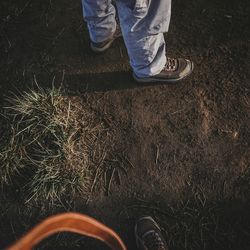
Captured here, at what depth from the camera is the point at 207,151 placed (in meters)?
2.53

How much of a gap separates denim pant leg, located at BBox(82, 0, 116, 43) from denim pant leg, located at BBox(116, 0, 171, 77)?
262mm

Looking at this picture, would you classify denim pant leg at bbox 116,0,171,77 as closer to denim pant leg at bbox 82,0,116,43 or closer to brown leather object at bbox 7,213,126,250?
denim pant leg at bbox 82,0,116,43

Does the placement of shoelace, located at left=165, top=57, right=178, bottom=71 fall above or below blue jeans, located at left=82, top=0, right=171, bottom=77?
below

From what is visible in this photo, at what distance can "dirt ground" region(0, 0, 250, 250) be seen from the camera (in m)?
2.44

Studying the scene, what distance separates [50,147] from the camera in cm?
255

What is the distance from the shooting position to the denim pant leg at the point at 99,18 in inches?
88.0

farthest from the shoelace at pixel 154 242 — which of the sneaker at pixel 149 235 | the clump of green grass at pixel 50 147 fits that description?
the clump of green grass at pixel 50 147

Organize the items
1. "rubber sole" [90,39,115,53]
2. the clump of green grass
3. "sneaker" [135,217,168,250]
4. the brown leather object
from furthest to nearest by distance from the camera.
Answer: "rubber sole" [90,39,115,53], the clump of green grass, "sneaker" [135,217,168,250], the brown leather object

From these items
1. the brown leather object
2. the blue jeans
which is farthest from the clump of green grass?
the brown leather object

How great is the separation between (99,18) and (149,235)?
1.28 meters

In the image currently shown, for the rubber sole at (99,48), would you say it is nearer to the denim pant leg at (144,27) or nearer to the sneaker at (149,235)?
the denim pant leg at (144,27)

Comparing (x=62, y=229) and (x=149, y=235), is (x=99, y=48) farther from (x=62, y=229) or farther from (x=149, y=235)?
(x=62, y=229)

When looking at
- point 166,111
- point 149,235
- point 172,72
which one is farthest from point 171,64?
point 149,235

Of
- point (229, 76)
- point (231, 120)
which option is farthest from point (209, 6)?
point (231, 120)
